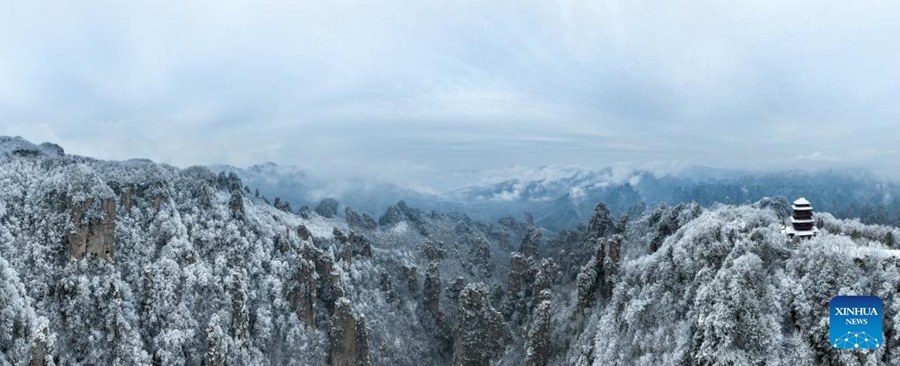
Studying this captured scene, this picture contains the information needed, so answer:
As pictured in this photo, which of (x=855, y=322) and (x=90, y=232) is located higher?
(x=855, y=322)

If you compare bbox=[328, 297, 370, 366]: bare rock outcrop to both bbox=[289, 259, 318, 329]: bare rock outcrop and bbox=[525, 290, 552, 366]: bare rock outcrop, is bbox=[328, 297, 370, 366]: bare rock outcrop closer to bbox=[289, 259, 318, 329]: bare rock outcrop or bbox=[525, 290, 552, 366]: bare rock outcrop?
bbox=[289, 259, 318, 329]: bare rock outcrop

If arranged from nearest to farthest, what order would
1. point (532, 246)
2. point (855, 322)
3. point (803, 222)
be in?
point (855, 322) < point (803, 222) < point (532, 246)

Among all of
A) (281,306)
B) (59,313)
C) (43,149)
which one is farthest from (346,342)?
(43,149)

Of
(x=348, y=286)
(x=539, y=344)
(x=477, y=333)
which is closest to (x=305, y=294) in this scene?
(x=348, y=286)

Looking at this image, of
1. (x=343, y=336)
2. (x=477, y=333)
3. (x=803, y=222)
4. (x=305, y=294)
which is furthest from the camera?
(x=305, y=294)

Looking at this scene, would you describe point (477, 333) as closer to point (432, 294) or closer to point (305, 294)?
point (432, 294)

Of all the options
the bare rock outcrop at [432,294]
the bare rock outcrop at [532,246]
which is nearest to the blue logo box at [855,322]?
the bare rock outcrop at [432,294]

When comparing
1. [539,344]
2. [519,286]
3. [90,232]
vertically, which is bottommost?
[519,286]
